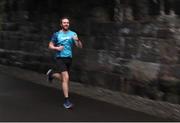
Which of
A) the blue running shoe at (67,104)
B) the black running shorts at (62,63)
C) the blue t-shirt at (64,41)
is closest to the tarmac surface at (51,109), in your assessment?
the blue running shoe at (67,104)

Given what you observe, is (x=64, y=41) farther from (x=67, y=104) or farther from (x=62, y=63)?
(x=67, y=104)

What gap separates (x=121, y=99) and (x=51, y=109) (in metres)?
1.53

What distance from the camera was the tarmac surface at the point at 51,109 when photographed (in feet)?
29.6

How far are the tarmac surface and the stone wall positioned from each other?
684 millimetres

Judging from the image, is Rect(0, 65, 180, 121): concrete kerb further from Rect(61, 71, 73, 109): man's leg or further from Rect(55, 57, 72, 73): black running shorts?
Rect(55, 57, 72, 73): black running shorts

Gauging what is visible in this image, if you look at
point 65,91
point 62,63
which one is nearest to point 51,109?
→ point 65,91

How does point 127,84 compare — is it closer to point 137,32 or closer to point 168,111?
point 137,32

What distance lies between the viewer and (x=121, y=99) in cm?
1077

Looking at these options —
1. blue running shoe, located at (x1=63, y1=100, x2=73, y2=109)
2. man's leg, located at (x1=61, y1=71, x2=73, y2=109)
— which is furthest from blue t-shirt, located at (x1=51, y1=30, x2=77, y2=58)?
blue running shoe, located at (x1=63, y1=100, x2=73, y2=109)

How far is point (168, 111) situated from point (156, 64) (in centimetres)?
118

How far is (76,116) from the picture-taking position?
30.3 ft

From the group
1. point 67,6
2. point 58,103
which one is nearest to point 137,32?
point 58,103

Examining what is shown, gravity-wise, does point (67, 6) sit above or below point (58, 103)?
above

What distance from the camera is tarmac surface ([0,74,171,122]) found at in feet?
29.6
